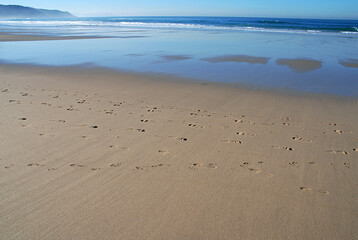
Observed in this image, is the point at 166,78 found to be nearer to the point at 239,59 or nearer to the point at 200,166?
the point at 239,59

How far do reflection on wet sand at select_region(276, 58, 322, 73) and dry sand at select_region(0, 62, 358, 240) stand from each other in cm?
426

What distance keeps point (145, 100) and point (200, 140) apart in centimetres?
253

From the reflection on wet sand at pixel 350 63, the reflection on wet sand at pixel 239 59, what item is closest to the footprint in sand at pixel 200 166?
the reflection on wet sand at pixel 239 59

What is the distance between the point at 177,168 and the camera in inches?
137

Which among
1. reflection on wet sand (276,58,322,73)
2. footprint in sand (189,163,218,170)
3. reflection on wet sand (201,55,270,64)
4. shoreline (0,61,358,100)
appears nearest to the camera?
footprint in sand (189,163,218,170)

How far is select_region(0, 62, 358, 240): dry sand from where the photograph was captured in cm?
A: 255

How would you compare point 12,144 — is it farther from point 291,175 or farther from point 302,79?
point 302,79

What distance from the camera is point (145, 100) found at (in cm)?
640

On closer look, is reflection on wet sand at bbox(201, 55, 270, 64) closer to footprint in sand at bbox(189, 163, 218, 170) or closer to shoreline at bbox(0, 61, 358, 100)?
shoreline at bbox(0, 61, 358, 100)

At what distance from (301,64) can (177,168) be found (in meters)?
9.69

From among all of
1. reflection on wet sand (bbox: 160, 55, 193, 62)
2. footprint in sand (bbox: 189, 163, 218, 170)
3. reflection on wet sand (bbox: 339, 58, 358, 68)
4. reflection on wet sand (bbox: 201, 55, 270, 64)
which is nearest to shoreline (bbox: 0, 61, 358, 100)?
reflection on wet sand (bbox: 160, 55, 193, 62)

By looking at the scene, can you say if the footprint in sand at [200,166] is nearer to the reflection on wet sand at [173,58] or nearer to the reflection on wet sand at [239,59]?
the reflection on wet sand at [239,59]

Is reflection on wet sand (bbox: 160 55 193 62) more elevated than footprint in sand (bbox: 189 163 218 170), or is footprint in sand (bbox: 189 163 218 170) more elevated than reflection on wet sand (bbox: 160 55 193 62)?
reflection on wet sand (bbox: 160 55 193 62)

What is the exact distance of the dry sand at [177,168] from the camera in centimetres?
255
